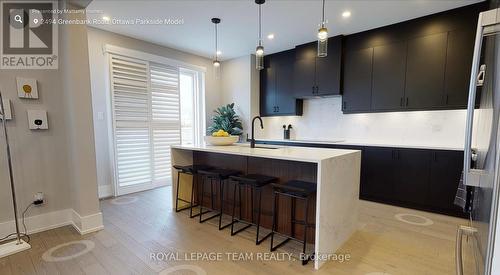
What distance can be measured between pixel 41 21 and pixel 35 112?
104 cm

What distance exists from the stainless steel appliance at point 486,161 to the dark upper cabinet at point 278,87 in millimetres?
3777

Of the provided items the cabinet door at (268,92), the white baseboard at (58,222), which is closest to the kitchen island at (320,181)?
the white baseboard at (58,222)

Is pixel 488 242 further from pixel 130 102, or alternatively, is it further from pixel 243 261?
pixel 130 102

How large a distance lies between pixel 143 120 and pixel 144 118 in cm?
4

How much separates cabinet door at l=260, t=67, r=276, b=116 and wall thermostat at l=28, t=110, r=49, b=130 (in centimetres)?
377

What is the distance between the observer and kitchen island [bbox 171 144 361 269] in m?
1.97

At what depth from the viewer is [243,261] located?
6.81 feet

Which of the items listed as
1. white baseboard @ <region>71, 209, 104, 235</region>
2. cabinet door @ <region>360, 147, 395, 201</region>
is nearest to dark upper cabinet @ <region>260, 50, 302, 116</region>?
cabinet door @ <region>360, 147, 395, 201</region>

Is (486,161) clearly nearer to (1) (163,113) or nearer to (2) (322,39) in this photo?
(2) (322,39)

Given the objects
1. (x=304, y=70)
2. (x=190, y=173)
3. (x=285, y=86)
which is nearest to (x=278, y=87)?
(x=285, y=86)

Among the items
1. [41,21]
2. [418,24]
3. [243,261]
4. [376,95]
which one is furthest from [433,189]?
[41,21]

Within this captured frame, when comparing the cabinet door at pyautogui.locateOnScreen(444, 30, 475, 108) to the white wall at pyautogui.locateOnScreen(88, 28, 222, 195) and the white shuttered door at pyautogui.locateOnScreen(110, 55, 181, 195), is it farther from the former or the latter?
the white wall at pyautogui.locateOnScreen(88, 28, 222, 195)

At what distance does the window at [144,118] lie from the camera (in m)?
3.94

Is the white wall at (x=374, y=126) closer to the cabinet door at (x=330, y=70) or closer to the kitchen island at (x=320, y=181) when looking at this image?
the cabinet door at (x=330, y=70)
